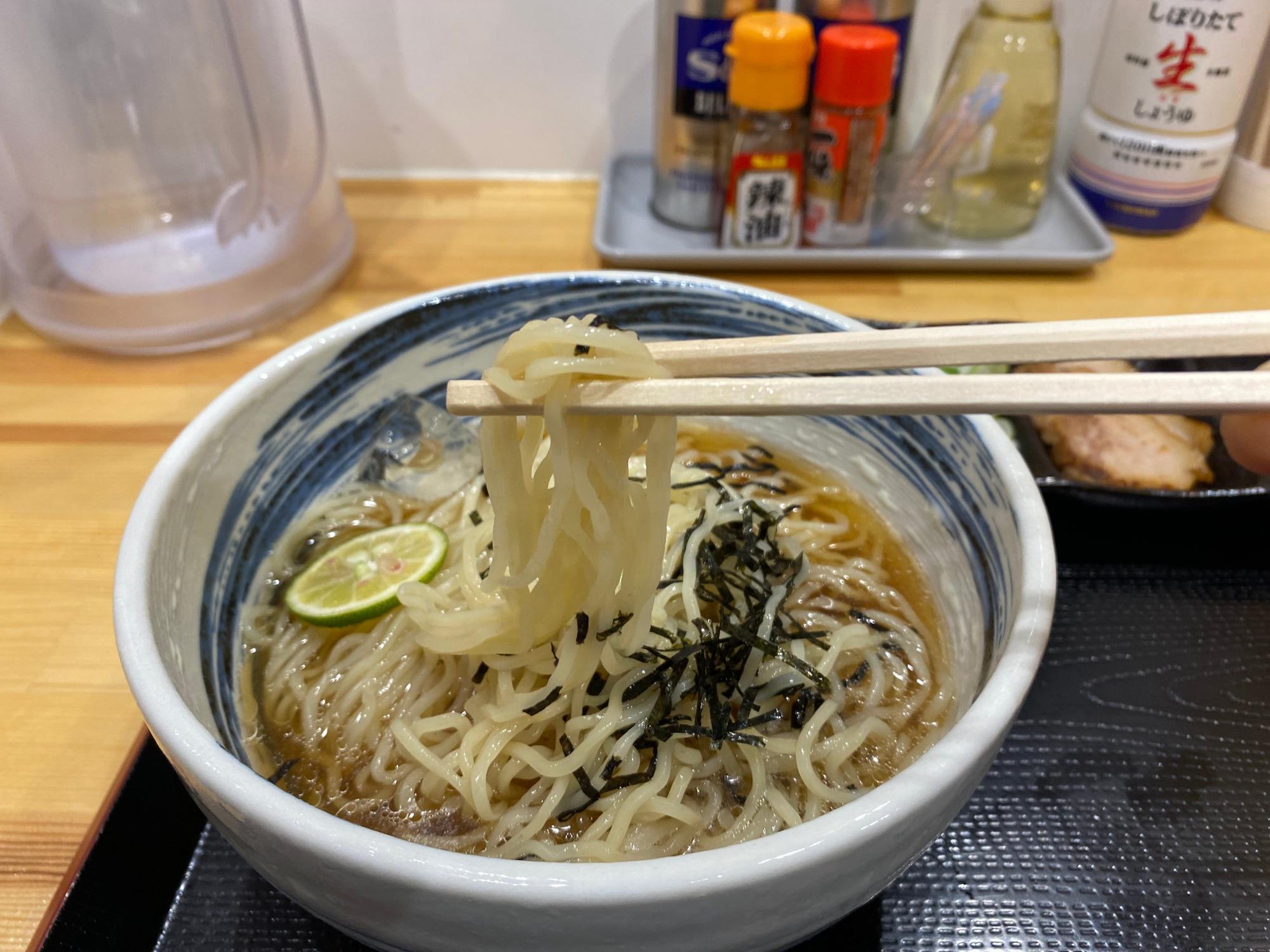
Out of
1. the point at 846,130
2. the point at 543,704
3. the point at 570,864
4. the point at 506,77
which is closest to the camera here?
the point at 570,864

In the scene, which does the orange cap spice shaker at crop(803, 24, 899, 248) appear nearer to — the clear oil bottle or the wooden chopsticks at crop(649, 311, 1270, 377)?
the clear oil bottle

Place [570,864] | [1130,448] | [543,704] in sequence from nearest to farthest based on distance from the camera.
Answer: [570,864] < [543,704] < [1130,448]

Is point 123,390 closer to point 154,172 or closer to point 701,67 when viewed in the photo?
point 154,172

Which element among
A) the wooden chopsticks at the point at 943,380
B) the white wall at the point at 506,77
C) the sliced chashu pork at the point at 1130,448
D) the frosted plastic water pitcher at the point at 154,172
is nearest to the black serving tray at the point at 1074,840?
the sliced chashu pork at the point at 1130,448

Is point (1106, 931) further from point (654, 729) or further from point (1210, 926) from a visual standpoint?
point (654, 729)

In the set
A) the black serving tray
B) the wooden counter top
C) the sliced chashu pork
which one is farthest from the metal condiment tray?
the black serving tray

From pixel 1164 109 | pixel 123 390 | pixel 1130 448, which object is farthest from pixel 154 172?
pixel 1164 109

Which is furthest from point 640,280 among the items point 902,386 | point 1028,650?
point 1028,650
